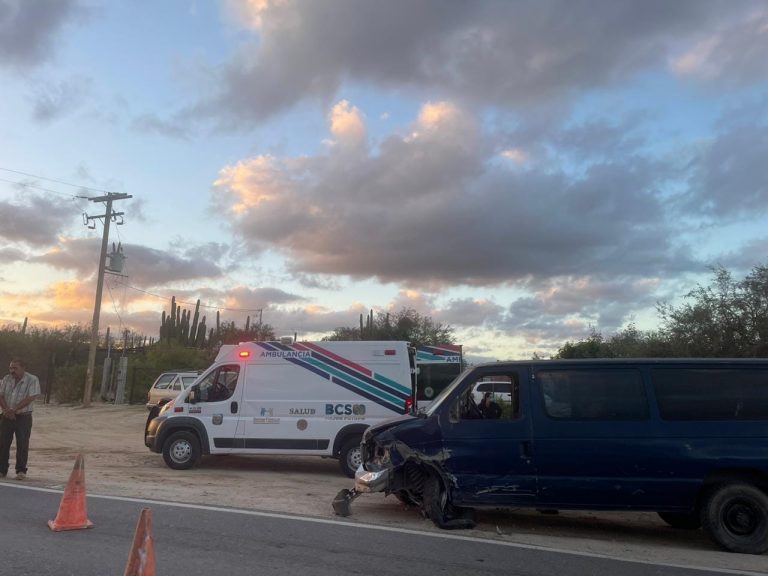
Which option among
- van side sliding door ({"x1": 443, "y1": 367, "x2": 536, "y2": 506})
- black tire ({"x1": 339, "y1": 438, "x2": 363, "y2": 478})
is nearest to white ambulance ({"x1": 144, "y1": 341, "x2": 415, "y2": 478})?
black tire ({"x1": 339, "y1": 438, "x2": 363, "y2": 478})

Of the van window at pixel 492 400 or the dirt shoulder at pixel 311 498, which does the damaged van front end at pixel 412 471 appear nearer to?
the dirt shoulder at pixel 311 498

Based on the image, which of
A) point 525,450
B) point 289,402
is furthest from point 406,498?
point 289,402

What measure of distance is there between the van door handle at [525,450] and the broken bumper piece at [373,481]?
1.63 metres

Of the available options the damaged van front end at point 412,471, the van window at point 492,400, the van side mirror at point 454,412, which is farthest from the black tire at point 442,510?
the van window at point 492,400

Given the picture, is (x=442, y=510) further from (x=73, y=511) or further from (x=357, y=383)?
(x=357, y=383)

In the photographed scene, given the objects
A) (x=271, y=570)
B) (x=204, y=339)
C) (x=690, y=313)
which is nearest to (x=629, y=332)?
(x=690, y=313)

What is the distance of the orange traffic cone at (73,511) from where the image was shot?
682cm

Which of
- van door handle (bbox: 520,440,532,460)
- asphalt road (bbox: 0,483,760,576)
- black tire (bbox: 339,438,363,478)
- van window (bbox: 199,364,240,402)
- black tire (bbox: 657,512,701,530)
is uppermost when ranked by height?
van window (bbox: 199,364,240,402)

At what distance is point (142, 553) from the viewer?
464 cm

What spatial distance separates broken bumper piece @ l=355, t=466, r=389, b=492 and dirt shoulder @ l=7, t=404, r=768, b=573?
14.3 inches

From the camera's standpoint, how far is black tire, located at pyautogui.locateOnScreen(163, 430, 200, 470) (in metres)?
11.9

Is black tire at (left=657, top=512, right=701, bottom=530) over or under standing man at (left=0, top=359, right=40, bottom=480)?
under

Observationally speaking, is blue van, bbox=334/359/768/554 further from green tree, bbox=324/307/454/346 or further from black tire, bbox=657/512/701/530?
green tree, bbox=324/307/454/346

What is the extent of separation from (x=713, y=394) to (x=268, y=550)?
5.16m
